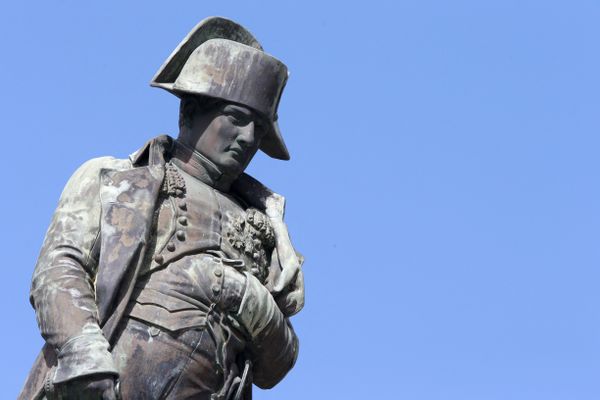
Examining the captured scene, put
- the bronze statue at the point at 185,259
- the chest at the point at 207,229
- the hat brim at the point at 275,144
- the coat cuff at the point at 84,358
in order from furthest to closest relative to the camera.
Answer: the hat brim at the point at 275,144 < the chest at the point at 207,229 < the bronze statue at the point at 185,259 < the coat cuff at the point at 84,358

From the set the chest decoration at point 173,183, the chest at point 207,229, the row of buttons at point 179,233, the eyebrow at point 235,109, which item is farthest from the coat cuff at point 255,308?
the eyebrow at point 235,109

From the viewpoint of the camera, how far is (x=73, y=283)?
13.5 m

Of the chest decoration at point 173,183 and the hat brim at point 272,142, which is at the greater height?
the hat brim at point 272,142

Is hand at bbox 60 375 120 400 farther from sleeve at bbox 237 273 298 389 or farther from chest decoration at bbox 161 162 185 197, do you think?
chest decoration at bbox 161 162 185 197

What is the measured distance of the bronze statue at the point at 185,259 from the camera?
13469 millimetres

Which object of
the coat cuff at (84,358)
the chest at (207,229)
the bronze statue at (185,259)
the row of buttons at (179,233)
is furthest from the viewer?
the chest at (207,229)

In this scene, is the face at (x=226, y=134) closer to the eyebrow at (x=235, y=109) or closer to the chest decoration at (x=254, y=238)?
the eyebrow at (x=235, y=109)

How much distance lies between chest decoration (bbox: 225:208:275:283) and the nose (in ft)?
1.75

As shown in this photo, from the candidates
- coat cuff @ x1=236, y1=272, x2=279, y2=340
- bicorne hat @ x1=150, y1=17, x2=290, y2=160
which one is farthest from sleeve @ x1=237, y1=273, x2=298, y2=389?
bicorne hat @ x1=150, y1=17, x2=290, y2=160

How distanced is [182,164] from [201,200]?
0.39 meters

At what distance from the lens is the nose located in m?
14.5

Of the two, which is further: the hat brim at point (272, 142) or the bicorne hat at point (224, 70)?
the hat brim at point (272, 142)

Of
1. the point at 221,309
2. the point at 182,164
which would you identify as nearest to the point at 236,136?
the point at 182,164

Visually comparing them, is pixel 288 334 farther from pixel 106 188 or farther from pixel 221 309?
pixel 106 188
